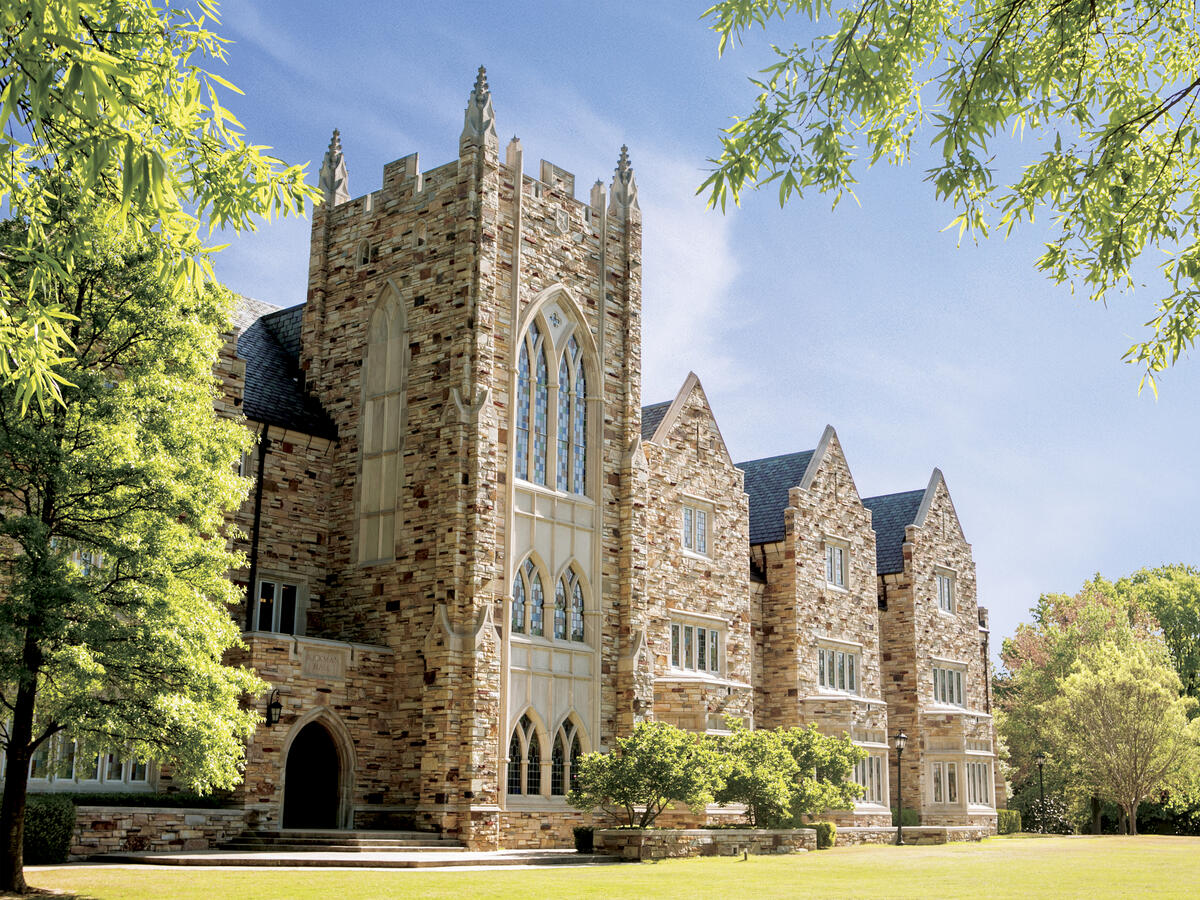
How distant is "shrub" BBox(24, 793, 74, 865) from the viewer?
2014 cm

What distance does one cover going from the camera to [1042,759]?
177 feet

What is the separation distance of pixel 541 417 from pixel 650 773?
9611mm

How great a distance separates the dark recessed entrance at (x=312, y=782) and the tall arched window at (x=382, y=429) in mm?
4436

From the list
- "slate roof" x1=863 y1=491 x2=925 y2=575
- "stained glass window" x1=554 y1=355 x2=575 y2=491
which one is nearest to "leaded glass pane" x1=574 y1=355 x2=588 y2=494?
"stained glass window" x1=554 y1=355 x2=575 y2=491

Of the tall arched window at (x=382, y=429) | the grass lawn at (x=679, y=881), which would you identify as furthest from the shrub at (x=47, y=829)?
the tall arched window at (x=382, y=429)

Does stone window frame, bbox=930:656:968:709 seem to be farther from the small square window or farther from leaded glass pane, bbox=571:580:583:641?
leaded glass pane, bbox=571:580:583:641

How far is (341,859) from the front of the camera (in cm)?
2158

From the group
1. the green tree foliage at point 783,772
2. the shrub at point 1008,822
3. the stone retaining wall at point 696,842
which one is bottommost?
the shrub at point 1008,822

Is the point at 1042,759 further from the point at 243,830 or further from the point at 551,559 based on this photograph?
the point at 243,830

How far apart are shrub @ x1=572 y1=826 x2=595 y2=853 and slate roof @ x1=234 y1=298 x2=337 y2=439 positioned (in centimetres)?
1173

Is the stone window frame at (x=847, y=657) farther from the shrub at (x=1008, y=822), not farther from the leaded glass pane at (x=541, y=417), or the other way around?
the leaded glass pane at (x=541, y=417)

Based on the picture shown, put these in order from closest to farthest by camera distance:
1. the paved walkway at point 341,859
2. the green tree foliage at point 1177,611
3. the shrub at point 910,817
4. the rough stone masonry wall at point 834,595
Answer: the paved walkway at point 341,859 < the rough stone masonry wall at point 834,595 < the shrub at point 910,817 < the green tree foliage at point 1177,611

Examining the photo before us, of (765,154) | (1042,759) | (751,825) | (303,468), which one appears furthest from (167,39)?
(1042,759)

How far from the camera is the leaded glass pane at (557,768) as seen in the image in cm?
2984
